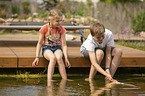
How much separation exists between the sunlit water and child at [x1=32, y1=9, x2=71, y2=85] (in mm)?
300

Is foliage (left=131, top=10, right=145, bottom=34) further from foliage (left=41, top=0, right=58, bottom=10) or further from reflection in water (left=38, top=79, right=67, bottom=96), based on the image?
reflection in water (left=38, top=79, right=67, bottom=96)

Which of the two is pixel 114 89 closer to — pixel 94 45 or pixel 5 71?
Result: pixel 94 45

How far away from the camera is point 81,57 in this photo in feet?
15.1

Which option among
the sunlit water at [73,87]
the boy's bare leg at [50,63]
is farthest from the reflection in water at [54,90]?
the boy's bare leg at [50,63]

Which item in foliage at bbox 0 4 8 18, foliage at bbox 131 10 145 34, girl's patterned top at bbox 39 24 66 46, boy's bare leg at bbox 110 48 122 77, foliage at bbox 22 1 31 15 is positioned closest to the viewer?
boy's bare leg at bbox 110 48 122 77

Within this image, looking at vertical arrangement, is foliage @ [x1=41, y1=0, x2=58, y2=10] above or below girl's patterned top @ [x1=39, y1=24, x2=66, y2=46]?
above

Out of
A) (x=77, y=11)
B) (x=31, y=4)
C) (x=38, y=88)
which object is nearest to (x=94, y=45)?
(x=38, y=88)

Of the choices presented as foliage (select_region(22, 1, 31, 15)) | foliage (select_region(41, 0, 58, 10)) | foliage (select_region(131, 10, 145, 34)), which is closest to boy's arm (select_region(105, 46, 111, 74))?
foliage (select_region(131, 10, 145, 34))

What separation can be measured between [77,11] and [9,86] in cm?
1142

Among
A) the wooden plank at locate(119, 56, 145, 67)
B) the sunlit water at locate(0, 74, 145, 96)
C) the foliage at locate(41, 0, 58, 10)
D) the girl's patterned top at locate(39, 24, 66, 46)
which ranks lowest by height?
the sunlit water at locate(0, 74, 145, 96)

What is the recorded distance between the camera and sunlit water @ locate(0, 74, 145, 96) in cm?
340

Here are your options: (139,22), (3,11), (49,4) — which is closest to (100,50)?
(139,22)

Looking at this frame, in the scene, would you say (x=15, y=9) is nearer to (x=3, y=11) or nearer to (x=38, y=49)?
(x=3, y=11)

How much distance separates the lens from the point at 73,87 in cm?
378
